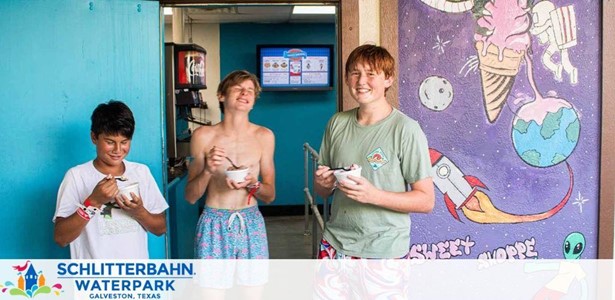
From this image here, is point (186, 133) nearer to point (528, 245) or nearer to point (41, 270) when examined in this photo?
point (41, 270)

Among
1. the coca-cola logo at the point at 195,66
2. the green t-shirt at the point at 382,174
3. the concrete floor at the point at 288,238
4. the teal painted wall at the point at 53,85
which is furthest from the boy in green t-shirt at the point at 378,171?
the concrete floor at the point at 288,238

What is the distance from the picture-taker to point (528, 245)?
2842 mm

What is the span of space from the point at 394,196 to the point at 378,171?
108mm

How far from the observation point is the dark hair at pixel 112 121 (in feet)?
7.27

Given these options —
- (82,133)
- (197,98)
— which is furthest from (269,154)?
(197,98)

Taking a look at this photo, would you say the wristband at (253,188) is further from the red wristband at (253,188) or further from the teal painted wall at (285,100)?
the teal painted wall at (285,100)

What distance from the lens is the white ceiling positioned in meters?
5.80

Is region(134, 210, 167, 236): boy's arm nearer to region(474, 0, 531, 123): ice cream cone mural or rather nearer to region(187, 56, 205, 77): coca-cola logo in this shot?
region(474, 0, 531, 123): ice cream cone mural

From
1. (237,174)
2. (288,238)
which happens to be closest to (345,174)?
(237,174)

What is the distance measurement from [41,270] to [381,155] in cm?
162

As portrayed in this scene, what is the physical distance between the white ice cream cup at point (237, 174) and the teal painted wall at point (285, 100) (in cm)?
444

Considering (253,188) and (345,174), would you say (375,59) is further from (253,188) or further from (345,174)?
(253,188)

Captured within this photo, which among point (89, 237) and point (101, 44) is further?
point (101, 44)

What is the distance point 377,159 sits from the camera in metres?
2.02
